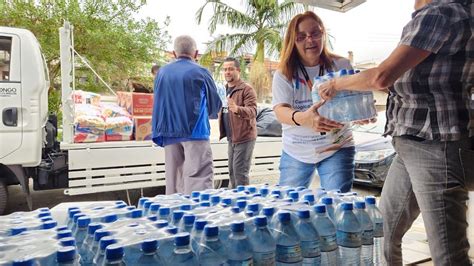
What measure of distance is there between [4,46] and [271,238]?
4511 mm

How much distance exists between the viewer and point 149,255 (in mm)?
1183

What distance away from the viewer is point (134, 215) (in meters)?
1.61

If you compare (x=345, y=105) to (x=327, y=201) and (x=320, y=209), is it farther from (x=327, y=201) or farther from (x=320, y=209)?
(x=320, y=209)

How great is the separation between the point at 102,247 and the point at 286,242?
61 cm

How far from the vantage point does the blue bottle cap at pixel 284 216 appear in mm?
1451

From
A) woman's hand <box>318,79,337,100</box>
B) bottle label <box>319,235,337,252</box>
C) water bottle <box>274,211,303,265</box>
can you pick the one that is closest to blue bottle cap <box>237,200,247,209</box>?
water bottle <box>274,211,303,265</box>

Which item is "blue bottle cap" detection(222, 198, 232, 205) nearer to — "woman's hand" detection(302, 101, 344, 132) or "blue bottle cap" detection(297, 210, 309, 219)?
"blue bottle cap" detection(297, 210, 309, 219)

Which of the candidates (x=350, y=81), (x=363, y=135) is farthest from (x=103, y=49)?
(x=350, y=81)

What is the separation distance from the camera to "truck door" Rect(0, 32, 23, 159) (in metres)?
4.38

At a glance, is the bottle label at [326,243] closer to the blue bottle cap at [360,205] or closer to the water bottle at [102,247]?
the blue bottle cap at [360,205]

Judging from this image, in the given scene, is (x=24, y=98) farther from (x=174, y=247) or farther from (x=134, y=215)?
(x=174, y=247)

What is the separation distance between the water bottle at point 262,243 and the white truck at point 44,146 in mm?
3710

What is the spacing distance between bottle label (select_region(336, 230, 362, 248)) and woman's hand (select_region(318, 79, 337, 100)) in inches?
33.5

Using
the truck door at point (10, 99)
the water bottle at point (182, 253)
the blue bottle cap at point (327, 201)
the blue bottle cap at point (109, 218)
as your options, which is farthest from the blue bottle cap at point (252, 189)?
the truck door at point (10, 99)
